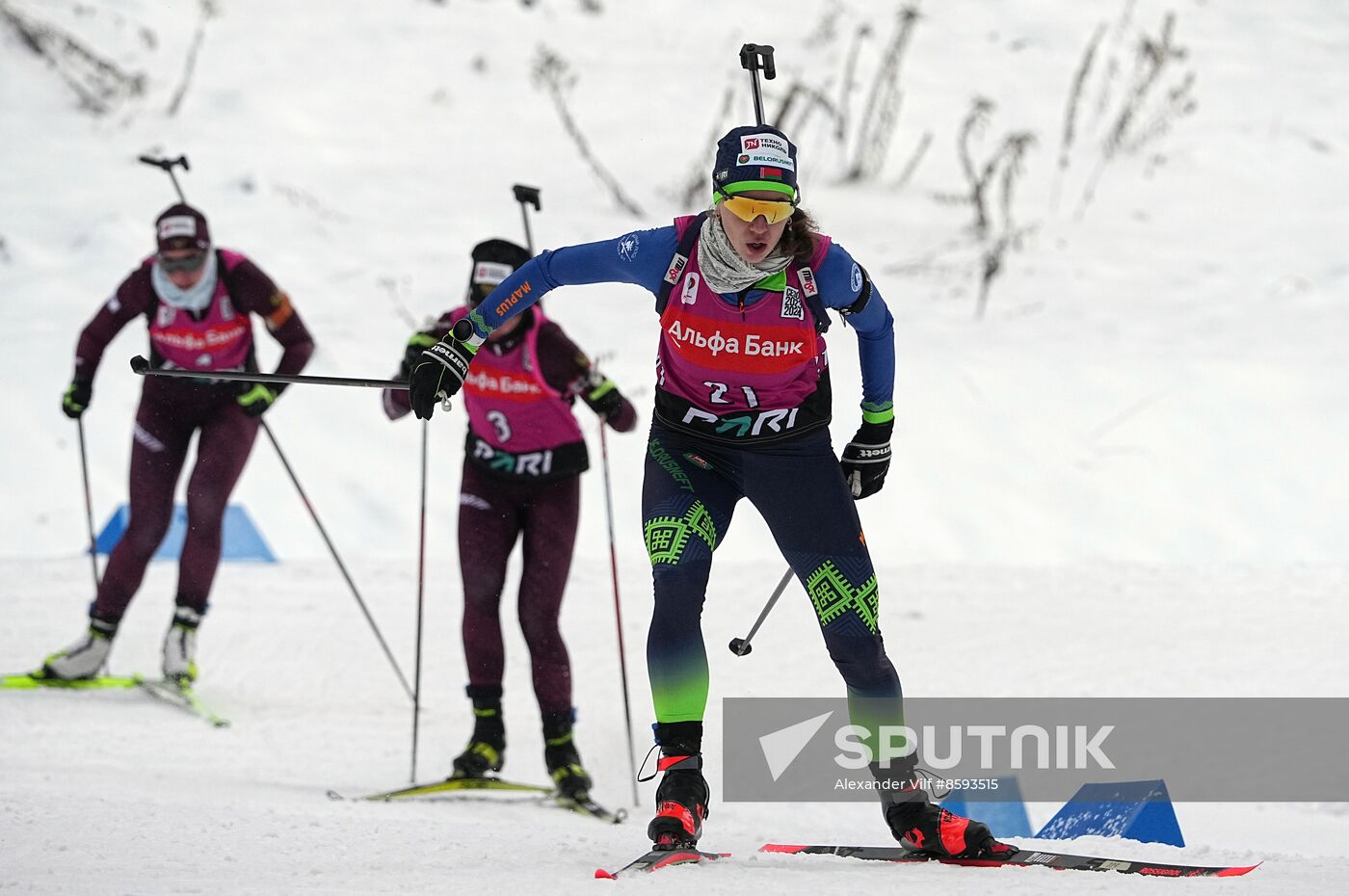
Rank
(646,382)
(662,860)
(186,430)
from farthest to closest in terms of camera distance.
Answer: (646,382)
(186,430)
(662,860)

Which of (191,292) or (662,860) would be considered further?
(191,292)

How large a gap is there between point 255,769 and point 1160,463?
6418 millimetres

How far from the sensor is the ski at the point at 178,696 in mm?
5871

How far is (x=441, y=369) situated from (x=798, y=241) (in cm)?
100

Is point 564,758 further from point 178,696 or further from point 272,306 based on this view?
point 272,306

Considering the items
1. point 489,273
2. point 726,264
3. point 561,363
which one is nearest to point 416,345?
point 489,273

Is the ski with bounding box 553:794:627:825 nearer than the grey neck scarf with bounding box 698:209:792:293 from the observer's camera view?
No

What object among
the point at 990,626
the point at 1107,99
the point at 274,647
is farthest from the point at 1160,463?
the point at 1107,99

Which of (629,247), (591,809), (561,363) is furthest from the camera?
(561,363)

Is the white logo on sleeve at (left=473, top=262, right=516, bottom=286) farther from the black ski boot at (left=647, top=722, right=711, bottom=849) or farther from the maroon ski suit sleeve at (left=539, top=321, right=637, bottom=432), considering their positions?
the black ski boot at (left=647, top=722, right=711, bottom=849)

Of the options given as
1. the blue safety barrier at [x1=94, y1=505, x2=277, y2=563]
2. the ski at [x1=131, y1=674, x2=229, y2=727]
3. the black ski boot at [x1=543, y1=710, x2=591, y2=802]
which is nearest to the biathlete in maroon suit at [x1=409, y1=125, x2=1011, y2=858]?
the black ski boot at [x1=543, y1=710, x2=591, y2=802]

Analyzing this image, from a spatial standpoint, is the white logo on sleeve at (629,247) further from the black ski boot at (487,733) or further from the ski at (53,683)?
the ski at (53,683)

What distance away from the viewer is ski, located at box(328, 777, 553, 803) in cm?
485

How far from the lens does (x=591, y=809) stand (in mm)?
4828
